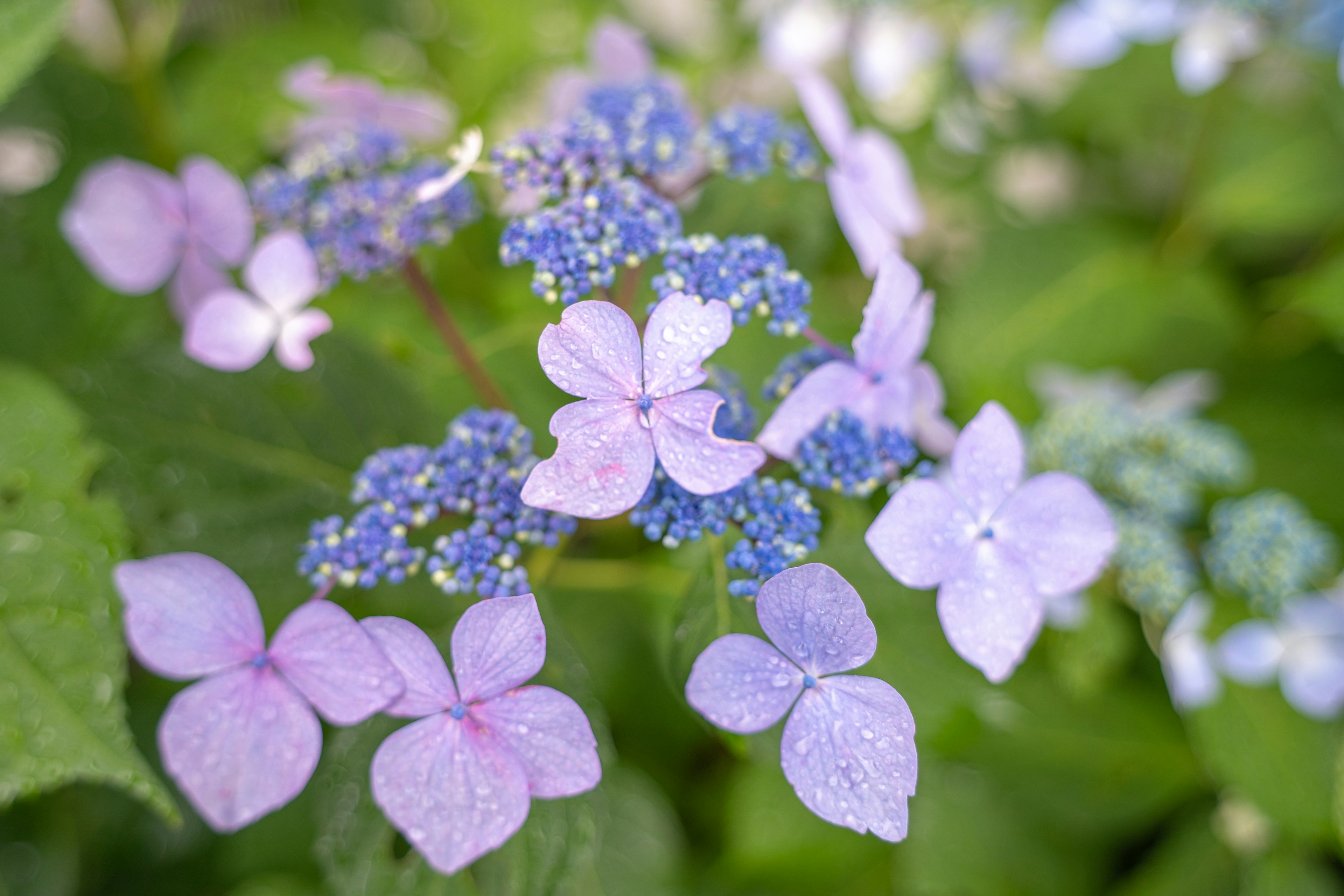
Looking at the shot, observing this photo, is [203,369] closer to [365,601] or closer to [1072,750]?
[365,601]

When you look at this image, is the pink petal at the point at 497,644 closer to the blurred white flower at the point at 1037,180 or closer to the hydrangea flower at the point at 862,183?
the hydrangea flower at the point at 862,183

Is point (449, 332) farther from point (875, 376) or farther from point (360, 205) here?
point (875, 376)

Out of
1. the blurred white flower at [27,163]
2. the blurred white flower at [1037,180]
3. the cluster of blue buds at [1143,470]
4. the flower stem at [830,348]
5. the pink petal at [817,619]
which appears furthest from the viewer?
the blurred white flower at [1037,180]

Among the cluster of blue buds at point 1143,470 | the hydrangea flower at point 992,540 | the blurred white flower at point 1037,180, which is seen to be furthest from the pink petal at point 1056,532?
the blurred white flower at point 1037,180

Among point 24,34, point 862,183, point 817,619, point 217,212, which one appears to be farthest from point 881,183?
point 24,34

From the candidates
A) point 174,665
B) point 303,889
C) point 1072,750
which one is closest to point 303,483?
point 174,665

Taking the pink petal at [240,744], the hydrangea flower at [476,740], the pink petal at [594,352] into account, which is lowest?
the pink petal at [240,744]
